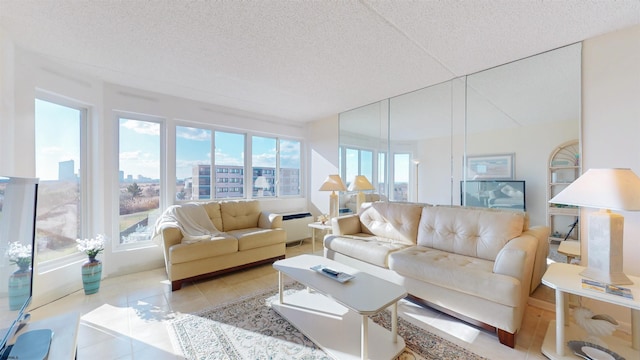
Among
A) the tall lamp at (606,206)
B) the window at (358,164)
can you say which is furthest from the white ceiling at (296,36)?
the window at (358,164)

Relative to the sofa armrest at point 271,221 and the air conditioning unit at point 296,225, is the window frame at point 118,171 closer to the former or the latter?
the sofa armrest at point 271,221

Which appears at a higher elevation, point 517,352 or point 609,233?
point 609,233

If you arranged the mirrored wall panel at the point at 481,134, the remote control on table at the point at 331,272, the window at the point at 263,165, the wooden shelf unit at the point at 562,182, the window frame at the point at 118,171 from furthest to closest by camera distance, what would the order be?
the window at the point at 263,165
the window frame at the point at 118,171
the mirrored wall panel at the point at 481,134
the wooden shelf unit at the point at 562,182
the remote control on table at the point at 331,272

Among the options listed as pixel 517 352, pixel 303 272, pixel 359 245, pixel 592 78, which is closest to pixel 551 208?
pixel 592 78

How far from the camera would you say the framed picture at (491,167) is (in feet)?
8.99

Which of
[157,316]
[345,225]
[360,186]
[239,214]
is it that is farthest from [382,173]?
[157,316]

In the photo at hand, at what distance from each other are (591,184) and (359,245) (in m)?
2.00

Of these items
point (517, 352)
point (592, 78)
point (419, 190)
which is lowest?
point (517, 352)

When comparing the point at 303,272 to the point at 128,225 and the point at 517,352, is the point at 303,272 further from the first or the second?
the point at 128,225

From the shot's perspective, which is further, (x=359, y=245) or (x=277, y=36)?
(x=359, y=245)

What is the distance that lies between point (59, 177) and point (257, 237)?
7.64 ft

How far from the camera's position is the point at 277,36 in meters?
2.09

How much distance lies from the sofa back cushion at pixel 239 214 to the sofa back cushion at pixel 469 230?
2.53m

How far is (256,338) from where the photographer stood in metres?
1.91
